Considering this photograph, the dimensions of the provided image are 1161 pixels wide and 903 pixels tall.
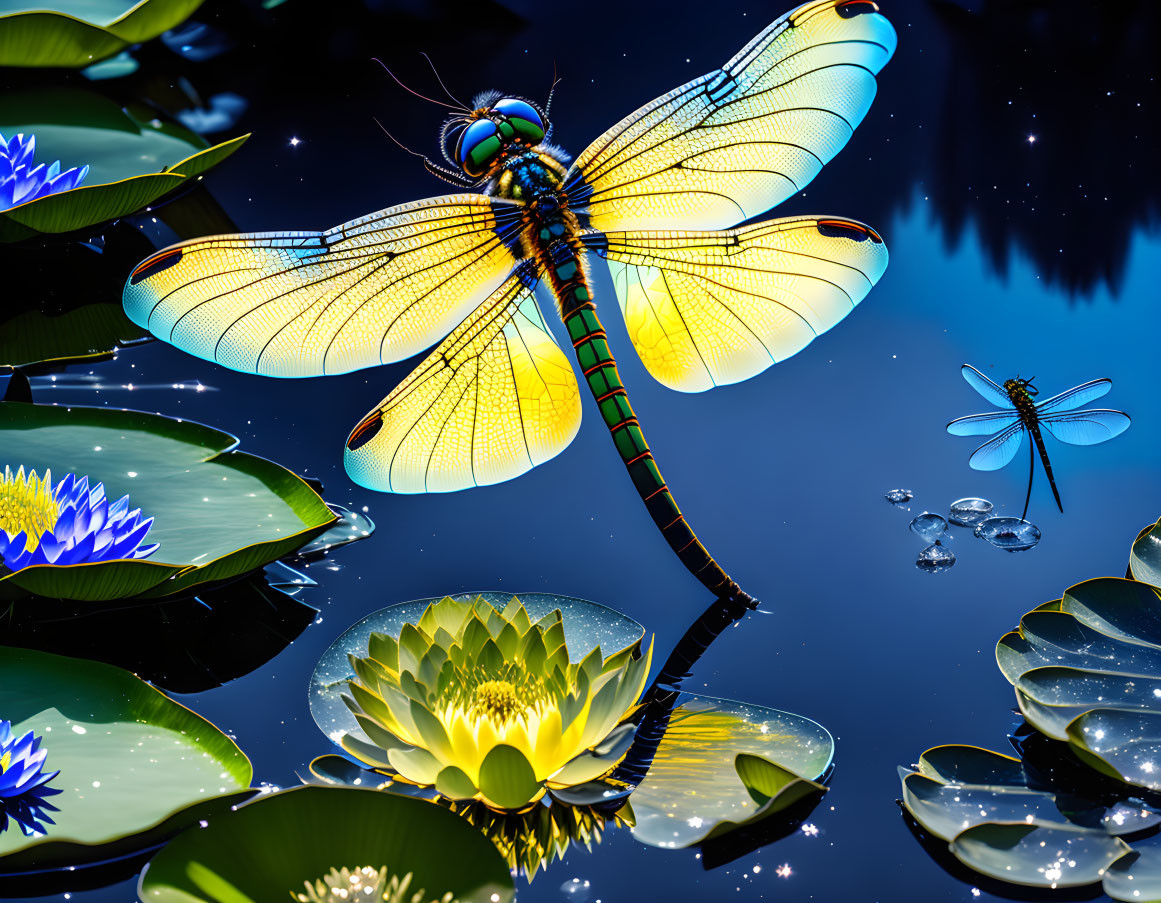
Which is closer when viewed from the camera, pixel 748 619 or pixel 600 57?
pixel 748 619

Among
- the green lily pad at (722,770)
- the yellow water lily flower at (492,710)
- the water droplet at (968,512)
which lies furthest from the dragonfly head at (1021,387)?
the yellow water lily flower at (492,710)

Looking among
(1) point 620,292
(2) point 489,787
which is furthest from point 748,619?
(1) point 620,292

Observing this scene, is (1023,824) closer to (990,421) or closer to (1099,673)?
(1099,673)

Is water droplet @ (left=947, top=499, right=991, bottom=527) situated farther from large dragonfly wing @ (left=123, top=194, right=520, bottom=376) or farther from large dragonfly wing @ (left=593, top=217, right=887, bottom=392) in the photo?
large dragonfly wing @ (left=123, top=194, right=520, bottom=376)

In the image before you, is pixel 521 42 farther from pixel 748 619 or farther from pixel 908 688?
pixel 908 688

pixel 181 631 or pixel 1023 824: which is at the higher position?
pixel 181 631

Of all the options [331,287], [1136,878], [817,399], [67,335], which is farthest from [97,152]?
[1136,878]

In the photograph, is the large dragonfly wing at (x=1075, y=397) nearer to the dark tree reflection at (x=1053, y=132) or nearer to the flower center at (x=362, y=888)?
the dark tree reflection at (x=1053, y=132)
